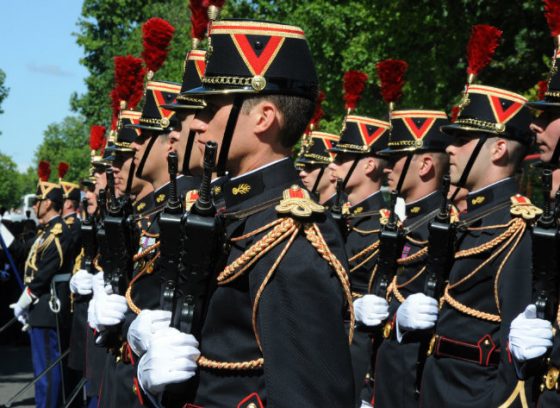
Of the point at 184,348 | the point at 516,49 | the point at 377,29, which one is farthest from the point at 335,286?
the point at 377,29

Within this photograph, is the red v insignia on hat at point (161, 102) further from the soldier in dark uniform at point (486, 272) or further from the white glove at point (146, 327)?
the white glove at point (146, 327)

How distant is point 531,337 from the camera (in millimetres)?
3838

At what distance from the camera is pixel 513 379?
13.5 feet

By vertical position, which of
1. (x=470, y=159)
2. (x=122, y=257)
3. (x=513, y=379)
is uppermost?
(x=470, y=159)

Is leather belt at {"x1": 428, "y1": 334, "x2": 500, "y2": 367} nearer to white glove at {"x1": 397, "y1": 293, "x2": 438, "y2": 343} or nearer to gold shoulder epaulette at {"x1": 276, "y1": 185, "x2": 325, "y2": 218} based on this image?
white glove at {"x1": 397, "y1": 293, "x2": 438, "y2": 343}

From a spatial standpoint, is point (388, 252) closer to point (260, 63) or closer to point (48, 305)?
point (260, 63)

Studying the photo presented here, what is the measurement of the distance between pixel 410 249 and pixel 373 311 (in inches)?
21.3

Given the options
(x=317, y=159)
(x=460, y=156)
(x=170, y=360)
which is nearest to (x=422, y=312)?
(x=460, y=156)

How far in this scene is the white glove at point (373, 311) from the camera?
597 cm

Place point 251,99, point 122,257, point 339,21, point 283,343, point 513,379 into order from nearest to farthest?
point 283,343, point 251,99, point 513,379, point 122,257, point 339,21

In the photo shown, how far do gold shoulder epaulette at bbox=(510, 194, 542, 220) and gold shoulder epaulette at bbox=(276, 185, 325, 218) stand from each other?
6.70 ft

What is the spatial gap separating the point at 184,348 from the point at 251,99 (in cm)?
84

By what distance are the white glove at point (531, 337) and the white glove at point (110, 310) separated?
1862 millimetres

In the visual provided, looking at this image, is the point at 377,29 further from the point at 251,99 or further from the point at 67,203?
the point at 251,99
